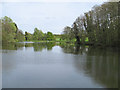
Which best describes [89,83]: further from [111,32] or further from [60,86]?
[111,32]

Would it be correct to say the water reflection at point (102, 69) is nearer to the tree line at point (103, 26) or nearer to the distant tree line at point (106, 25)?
the distant tree line at point (106, 25)

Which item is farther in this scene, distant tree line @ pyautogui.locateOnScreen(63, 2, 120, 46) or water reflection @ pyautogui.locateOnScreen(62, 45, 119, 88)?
distant tree line @ pyautogui.locateOnScreen(63, 2, 120, 46)

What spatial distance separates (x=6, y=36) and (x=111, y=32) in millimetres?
23170

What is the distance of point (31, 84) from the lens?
14.6 feet

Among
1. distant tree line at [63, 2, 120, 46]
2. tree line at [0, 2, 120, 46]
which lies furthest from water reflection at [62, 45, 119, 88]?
tree line at [0, 2, 120, 46]

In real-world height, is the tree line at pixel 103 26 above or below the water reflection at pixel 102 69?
above

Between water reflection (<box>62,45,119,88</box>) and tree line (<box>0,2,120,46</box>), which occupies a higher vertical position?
tree line (<box>0,2,120,46</box>)

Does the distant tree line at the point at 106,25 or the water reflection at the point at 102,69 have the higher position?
the distant tree line at the point at 106,25

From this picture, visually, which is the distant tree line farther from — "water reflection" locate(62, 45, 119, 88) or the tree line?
"water reflection" locate(62, 45, 119, 88)

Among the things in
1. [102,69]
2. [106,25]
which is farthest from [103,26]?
[102,69]

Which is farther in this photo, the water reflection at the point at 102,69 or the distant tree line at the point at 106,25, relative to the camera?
the distant tree line at the point at 106,25

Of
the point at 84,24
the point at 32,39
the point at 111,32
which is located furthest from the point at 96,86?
the point at 32,39

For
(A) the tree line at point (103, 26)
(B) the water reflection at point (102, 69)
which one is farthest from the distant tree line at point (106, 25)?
(B) the water reflection at point (102, 69)

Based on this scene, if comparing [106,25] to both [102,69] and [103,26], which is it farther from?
[102,69]
